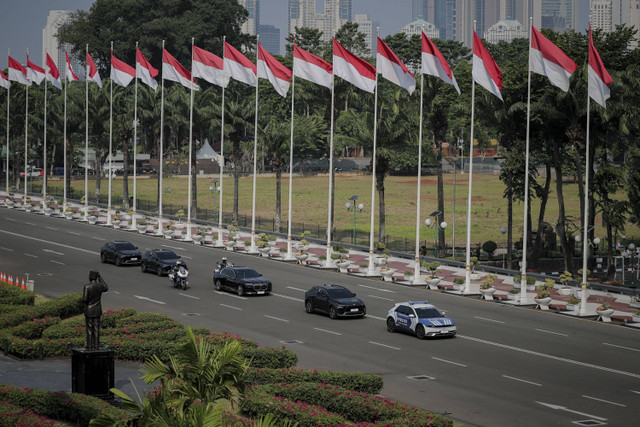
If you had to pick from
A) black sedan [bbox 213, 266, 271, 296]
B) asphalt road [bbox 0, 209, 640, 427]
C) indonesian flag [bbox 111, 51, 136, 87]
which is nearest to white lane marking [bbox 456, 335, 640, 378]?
asphalt road [bbox 0, 209, 640, 427]

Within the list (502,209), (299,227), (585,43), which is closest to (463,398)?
(585,43)

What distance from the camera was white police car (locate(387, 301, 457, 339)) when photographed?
36281 mm

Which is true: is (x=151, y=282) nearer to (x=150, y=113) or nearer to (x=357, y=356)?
(x=357, y=356)

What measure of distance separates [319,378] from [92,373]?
6.33 m

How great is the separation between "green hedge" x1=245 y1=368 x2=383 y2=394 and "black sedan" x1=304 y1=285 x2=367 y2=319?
14161 millimetres

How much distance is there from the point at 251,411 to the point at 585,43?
172 ft

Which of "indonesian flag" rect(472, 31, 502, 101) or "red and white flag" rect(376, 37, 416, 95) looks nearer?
"indonesian flag" rect(472, 31, 502, 101)

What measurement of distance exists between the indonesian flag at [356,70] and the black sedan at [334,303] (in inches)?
522

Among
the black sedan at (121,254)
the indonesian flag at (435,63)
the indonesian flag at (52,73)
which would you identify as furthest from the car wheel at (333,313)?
the indonesian flag at (52,73)

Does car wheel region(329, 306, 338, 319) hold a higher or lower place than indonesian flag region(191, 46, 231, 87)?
lower

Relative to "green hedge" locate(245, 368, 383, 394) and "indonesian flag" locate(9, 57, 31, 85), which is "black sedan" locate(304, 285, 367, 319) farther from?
"indonesian flag" locate(9, 57, 31, 85)

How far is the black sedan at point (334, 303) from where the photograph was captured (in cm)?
4025

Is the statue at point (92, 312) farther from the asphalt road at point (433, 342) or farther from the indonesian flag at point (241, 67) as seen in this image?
the indonesian flag at point (241, 67)

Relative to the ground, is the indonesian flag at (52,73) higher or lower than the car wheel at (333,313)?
higher
